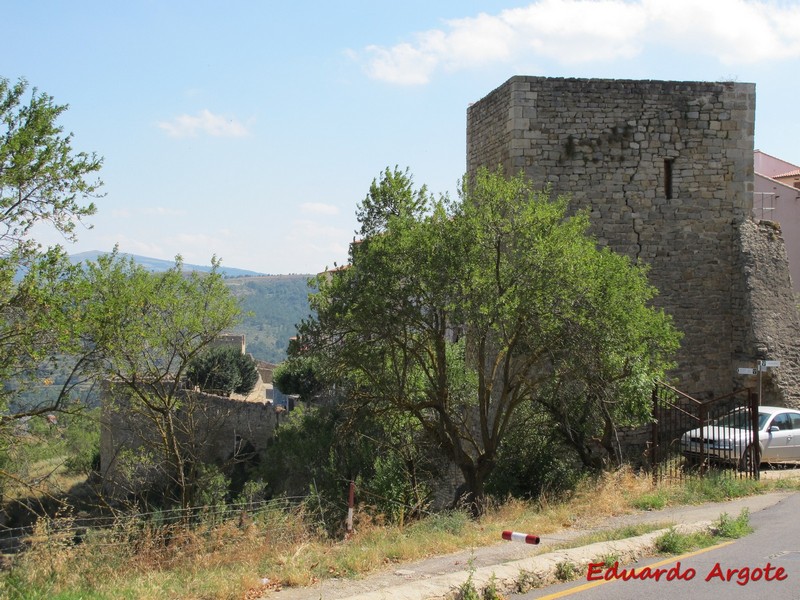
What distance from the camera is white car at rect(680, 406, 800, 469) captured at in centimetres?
1306

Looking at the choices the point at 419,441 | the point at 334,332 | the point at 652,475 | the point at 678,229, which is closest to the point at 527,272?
the point at 334,332

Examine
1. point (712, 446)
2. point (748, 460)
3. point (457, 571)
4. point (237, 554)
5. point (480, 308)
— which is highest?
point (480, 308)

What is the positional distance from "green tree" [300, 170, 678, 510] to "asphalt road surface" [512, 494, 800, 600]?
4450 millimetres

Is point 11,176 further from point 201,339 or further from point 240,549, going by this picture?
point 201,339

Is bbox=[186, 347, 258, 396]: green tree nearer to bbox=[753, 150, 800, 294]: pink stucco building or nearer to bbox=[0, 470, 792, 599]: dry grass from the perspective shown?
bbox=[753, 150, 800, 294]: pink stucco building

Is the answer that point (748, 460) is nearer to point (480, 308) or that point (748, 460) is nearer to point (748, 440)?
point (748, 440)

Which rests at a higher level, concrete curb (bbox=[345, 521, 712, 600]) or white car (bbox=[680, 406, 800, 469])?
white car (bbox=[680, 406, 800, 469])

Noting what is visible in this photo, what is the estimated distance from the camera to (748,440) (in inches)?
515

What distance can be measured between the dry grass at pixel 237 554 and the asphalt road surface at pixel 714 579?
177 centimetres

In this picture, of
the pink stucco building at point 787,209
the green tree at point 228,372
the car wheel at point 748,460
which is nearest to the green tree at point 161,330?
the car wheel at point 748,460

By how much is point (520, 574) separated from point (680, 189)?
12.5m

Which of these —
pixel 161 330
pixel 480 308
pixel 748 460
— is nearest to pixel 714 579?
pixel 480 308

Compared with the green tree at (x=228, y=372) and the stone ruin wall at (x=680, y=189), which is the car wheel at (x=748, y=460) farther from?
the green tree at (x=228, y=372)

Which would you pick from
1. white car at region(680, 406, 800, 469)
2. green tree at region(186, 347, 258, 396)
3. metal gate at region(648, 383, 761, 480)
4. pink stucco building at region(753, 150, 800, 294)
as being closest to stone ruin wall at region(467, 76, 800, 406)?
white car at region(680, 406, 800, 469)
